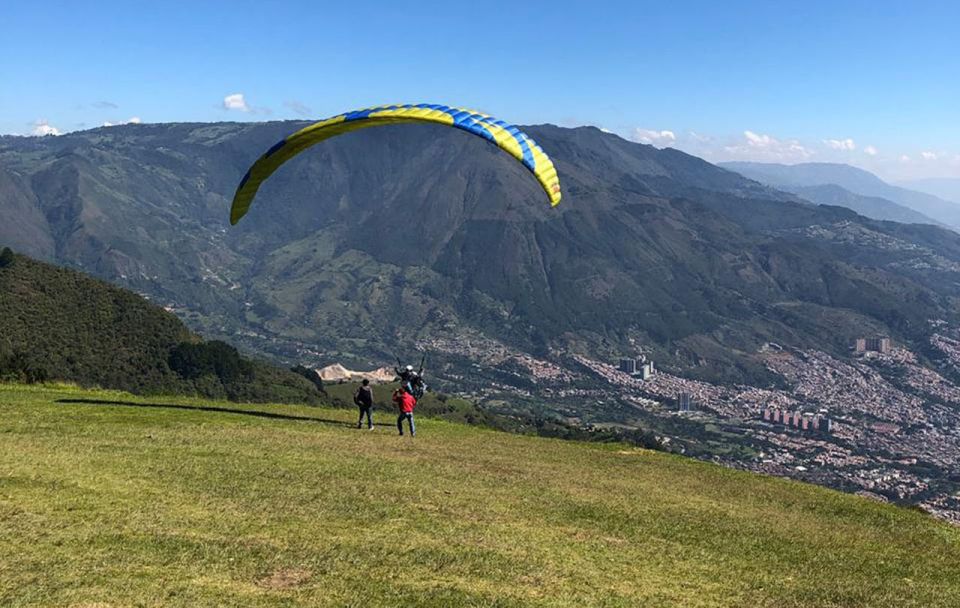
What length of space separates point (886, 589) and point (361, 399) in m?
17.3

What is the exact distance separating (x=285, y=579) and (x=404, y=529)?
3348 mm

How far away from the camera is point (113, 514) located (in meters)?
13.2

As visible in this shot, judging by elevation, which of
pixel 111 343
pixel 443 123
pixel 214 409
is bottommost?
pixel 111 343

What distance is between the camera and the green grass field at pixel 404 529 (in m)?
10.8

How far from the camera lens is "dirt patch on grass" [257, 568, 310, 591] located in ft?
35.0

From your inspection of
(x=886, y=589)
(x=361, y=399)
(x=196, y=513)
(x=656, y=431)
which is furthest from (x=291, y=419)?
(x=656, y=431)

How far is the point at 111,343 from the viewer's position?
74.1 meters

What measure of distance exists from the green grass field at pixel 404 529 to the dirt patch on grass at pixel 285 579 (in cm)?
3

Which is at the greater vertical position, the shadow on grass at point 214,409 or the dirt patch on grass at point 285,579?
the dirt patch on grass at point 285,579

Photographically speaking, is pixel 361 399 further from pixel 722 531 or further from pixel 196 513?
pixel 722 531

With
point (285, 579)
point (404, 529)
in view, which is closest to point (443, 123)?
point (404, 529)

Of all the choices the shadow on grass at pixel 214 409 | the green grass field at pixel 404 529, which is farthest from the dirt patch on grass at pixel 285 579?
the shadow on grass at pixel 214 409

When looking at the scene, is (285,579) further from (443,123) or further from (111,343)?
(111,343)

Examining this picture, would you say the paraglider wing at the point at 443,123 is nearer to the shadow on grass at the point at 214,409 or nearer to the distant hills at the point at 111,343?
the shadow on grass at the point at 214,409
